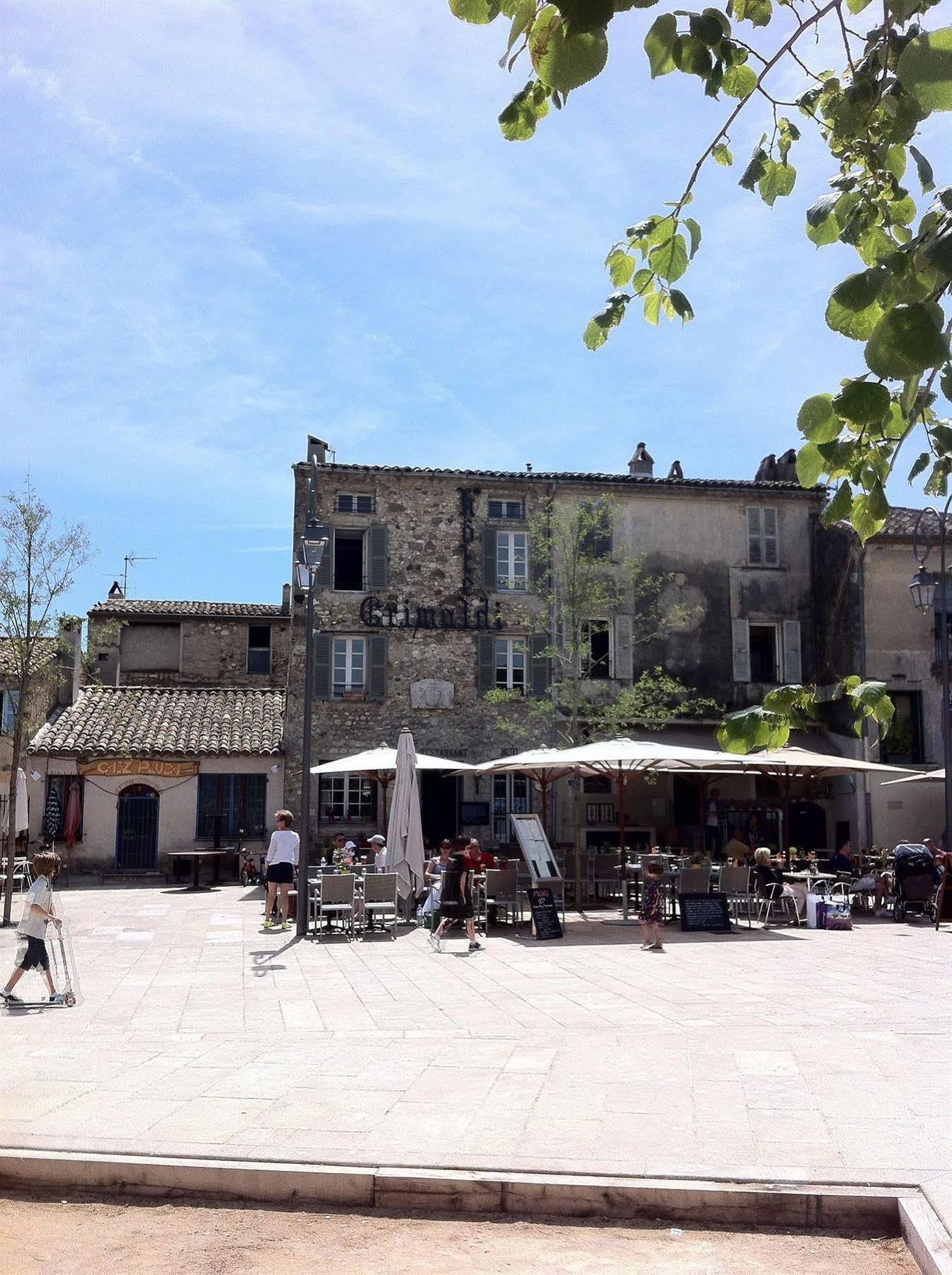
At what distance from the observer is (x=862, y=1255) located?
15.3 ft

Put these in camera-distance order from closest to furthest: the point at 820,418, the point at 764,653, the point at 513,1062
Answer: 1. the point at 820,418
2. the point at 513,1062
3. the point at 764,653

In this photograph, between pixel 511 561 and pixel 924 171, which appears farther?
pixel 511 561

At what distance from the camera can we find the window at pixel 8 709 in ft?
83.5

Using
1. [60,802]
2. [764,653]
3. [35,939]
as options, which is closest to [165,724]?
[60,802]

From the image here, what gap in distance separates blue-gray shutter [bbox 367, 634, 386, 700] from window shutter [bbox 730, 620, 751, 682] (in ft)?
27.4

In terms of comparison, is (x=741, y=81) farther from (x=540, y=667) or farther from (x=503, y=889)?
(x=540, y=667)

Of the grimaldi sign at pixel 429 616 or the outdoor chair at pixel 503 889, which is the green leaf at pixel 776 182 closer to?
the outdoor chair at pixel 503 889

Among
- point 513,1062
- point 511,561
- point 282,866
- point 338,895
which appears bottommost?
point 513,1062

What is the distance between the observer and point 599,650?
28156 mm

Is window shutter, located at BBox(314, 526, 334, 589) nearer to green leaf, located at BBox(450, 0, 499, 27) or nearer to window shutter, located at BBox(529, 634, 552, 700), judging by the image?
window shutter, located at BBox(529, 634, 552, 700)

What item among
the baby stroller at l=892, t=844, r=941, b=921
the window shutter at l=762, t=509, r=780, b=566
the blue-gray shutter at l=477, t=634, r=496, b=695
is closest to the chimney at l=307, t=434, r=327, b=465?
the blue-gray shutter at l=477, t=634, r=496, b=695

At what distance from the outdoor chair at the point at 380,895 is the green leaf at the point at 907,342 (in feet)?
45.6

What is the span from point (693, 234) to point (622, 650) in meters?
25.0

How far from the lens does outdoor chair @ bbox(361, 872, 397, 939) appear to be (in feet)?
49.8
